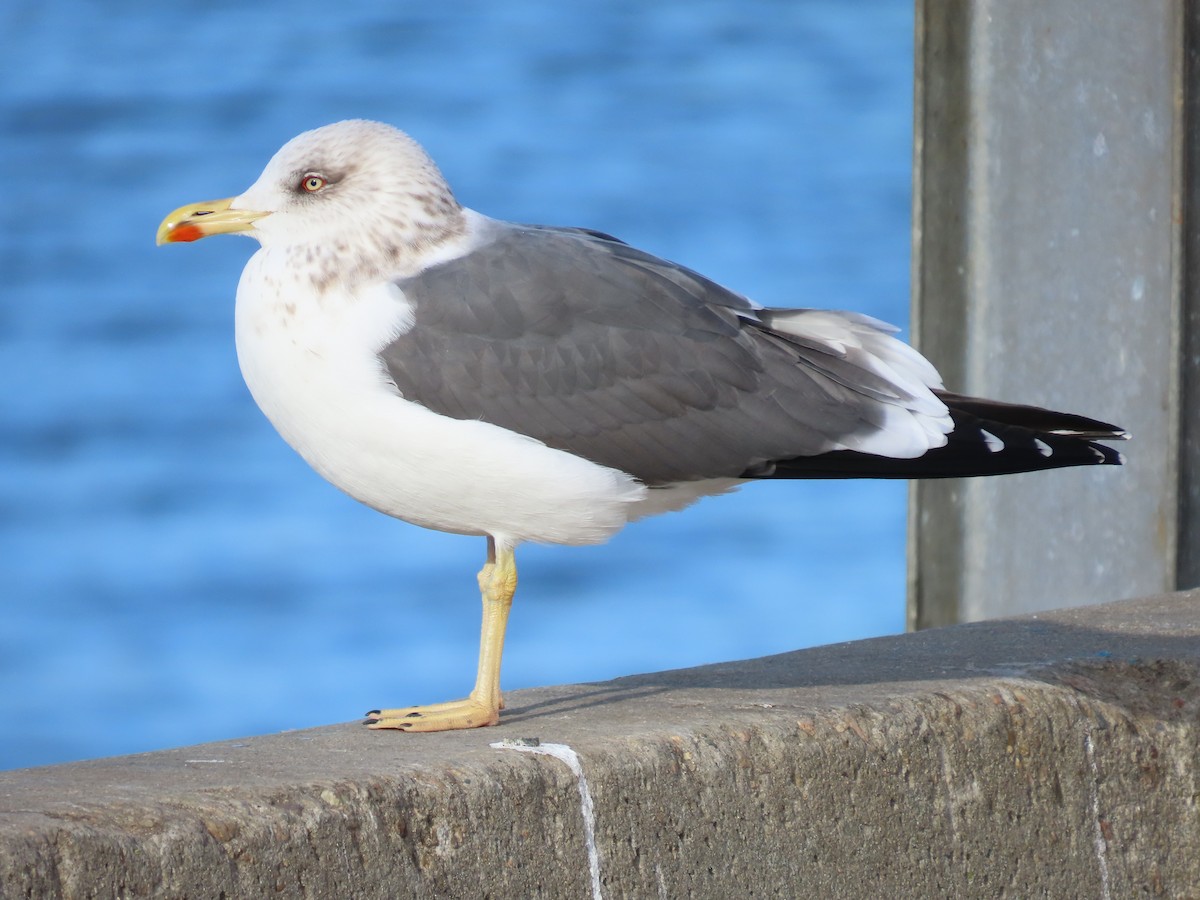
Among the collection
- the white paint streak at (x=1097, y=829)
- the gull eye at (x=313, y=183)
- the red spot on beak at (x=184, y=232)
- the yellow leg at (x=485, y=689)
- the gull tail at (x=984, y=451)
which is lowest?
the white paint streak at (x=1097, y=829)

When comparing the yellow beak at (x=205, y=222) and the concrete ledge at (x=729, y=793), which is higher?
the yellow beak at (x=205, y=222)

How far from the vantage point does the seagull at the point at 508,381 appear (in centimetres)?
272

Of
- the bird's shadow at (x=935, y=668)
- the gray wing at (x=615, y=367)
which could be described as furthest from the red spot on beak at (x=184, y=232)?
the bird's shadow at (x=935, y=668)

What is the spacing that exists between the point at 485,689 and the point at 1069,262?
2591mm

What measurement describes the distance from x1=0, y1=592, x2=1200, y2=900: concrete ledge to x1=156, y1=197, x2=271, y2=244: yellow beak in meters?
0.84

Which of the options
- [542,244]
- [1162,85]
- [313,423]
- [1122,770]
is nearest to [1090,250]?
[1162,85]

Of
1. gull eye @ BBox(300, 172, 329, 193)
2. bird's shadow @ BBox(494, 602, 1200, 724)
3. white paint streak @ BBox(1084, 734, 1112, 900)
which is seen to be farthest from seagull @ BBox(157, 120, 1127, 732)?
white paint streak @ BBox(1084, 734, 1112, 900)

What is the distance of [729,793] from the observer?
262cm

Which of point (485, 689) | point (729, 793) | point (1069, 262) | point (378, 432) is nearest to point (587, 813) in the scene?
point (729, 793)

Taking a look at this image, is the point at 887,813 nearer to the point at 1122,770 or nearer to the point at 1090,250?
the point at 1122,770

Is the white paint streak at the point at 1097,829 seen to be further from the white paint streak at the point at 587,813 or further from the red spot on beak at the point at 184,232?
the red spot on beak at the point at 184,232

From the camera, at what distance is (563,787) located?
8.05 feet

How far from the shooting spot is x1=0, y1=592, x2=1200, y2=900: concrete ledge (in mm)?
2145

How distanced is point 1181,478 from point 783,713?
7.85ft
